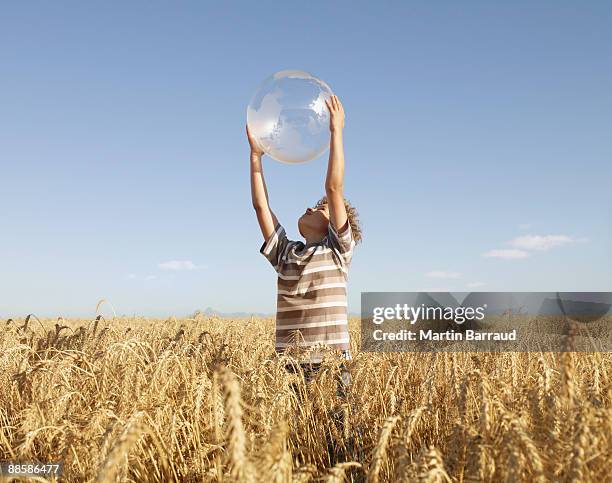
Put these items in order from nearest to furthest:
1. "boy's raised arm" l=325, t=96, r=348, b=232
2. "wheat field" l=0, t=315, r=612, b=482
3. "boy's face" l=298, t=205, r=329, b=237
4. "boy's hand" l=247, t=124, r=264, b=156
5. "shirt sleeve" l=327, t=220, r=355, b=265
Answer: "wheat field" l=0, t=315, r=612, b=482 → "boy's raised arm" l=325, t=96, r=348, b=232 → "shirt sleeve" l=327, t=220, r=355, b=265 → "boy's face" l=298, t=205, r=329, b=237 → "boy's hand" l=247, t=124, r=264, b=156

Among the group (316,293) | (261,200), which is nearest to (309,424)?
(316,293)

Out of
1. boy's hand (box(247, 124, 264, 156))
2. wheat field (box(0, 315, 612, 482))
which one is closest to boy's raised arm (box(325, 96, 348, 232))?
boy's hand (box(247, 124, 264, 156))

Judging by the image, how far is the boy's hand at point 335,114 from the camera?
3441 mm

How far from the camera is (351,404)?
2748 mm

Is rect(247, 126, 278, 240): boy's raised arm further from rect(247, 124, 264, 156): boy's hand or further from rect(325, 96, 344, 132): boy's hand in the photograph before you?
rect(325, 96, 344, 132): boy's hand

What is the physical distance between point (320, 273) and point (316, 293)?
12 cm

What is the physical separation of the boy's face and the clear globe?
466 millimetres

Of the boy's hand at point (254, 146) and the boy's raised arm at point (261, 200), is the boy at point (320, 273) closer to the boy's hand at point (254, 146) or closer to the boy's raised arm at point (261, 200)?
the boy's raised arm at point (261, 200)

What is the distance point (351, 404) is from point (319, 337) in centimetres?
62

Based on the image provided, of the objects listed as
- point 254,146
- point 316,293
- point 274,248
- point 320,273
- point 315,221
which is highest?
point 254,146

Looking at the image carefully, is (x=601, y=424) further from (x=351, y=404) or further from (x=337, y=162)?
(x=337, y=162)

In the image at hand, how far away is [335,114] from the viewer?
3479 mm

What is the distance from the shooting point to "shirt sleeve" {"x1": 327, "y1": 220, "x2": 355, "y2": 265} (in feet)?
10.9
